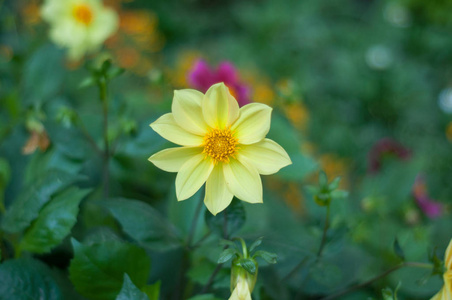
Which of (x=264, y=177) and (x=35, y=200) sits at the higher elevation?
(x=264, y=177)

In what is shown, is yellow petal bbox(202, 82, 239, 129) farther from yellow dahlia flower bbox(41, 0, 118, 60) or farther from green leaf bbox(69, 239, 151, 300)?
yellow dahlia flower bbox(41, 0, 118, 60)

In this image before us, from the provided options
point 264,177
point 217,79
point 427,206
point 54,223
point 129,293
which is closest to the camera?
point 129,293

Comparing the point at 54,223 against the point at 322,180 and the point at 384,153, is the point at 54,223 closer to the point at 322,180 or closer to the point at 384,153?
the point at 322,180

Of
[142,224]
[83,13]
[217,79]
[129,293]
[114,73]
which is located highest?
[83,13]

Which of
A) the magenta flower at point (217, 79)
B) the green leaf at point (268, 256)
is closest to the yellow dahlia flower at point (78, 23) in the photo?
the magenta flower at point (217, 79)

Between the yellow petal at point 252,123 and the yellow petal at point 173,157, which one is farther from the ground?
the yellow petal at point 252,123

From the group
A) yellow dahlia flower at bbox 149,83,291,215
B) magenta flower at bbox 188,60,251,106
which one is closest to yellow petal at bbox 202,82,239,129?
yellow dahlia flower at bbox 149,83,291,215

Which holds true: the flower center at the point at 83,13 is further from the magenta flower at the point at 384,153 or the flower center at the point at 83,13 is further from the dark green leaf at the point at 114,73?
the magenta flower at the point at 384,153

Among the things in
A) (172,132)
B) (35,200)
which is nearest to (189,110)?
(172,132)
